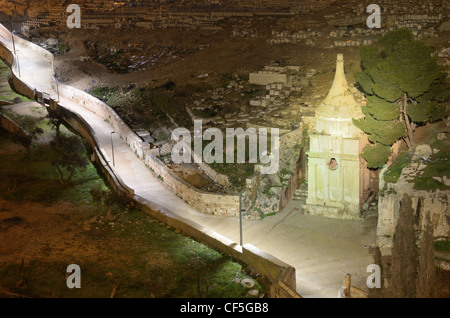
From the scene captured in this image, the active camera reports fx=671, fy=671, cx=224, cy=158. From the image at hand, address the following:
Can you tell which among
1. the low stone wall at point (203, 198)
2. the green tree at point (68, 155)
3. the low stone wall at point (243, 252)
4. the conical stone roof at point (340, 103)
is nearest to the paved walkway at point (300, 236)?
the low stone wall at point (203, 198)

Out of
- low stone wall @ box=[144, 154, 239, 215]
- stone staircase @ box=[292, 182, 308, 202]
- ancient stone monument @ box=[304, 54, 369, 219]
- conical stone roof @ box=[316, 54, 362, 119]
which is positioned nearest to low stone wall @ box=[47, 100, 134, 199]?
low stone wall @ box=[144, 154, 239, 215]

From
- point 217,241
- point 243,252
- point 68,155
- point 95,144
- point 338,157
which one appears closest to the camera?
point 243,252

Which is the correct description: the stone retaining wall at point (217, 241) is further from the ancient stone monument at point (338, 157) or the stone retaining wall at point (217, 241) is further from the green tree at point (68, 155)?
the ancient stone monument at point (338, 157)

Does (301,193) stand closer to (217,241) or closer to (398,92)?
(217,241)

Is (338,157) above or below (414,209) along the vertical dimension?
above

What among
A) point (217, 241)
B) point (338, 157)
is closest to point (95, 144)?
point (217, 241)

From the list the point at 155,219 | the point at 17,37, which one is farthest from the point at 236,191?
the point at 17,37

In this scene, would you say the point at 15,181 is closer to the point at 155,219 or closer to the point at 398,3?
the point at 155,219
